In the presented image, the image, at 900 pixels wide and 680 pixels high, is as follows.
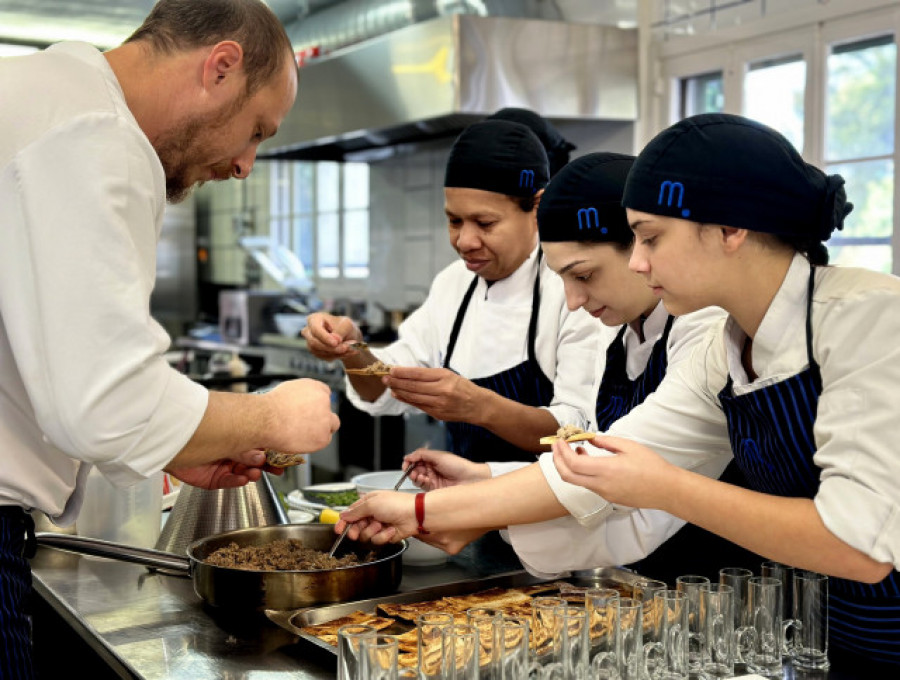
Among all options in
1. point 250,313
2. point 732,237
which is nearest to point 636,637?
point 732,237

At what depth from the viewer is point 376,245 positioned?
301 inches

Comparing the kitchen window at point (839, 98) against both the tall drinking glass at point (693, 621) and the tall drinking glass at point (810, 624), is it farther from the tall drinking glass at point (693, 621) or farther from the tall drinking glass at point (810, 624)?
the tall drinking glass at point (693, 621)

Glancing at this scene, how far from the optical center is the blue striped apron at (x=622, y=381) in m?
2.31

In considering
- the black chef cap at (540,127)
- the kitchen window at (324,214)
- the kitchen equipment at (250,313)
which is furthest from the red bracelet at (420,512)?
the kitchen equipment at (250,313)

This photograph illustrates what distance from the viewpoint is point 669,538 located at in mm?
2223

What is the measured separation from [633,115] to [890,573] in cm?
388

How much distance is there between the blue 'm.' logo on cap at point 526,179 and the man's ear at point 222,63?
123cm

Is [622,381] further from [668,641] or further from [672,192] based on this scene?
[668,641]

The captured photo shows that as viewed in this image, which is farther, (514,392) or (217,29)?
(514,392)

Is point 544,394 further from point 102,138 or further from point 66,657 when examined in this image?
point 102,138

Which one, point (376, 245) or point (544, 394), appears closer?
point (544, 394)

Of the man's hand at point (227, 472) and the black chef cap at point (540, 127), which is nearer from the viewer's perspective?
the man's hand at point (227, 472)

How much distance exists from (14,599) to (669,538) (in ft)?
4.43

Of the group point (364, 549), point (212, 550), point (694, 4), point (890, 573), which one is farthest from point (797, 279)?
point (694, 4)
